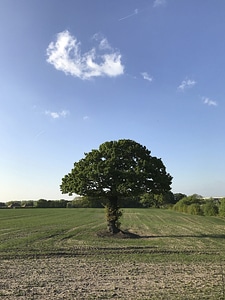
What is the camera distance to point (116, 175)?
24.2m

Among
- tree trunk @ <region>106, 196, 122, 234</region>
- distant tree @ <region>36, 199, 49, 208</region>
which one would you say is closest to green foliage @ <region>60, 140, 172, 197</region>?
tree trunk @ <region>106, 196, 122, 234</region>

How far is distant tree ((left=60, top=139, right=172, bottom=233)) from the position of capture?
24031mm

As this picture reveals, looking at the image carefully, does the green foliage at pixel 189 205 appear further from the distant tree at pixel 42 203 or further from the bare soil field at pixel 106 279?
the bare soil field at pixel 106 279

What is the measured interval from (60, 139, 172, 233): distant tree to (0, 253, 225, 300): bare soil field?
31.5 feet

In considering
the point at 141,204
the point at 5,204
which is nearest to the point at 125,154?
the point at 141,204

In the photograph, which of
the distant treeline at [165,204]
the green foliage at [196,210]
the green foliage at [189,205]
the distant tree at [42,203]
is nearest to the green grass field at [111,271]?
the distant treeline at [165,204]

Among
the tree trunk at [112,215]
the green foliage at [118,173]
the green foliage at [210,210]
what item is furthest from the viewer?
the green foliage at [210,210]

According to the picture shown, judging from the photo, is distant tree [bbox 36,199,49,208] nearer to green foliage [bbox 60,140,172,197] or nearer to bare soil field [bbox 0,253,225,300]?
green foliage [bbox 60,140,172,197]

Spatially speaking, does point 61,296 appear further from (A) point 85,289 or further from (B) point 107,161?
(B) point 107,161

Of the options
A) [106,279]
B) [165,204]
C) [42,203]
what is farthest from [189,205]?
[106,279]

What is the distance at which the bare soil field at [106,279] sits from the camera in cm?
912

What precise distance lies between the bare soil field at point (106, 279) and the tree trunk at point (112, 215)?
1053cm

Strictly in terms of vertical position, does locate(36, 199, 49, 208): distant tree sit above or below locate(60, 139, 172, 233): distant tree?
above

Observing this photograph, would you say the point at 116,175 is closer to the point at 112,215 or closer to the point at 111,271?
the point at 112,215
